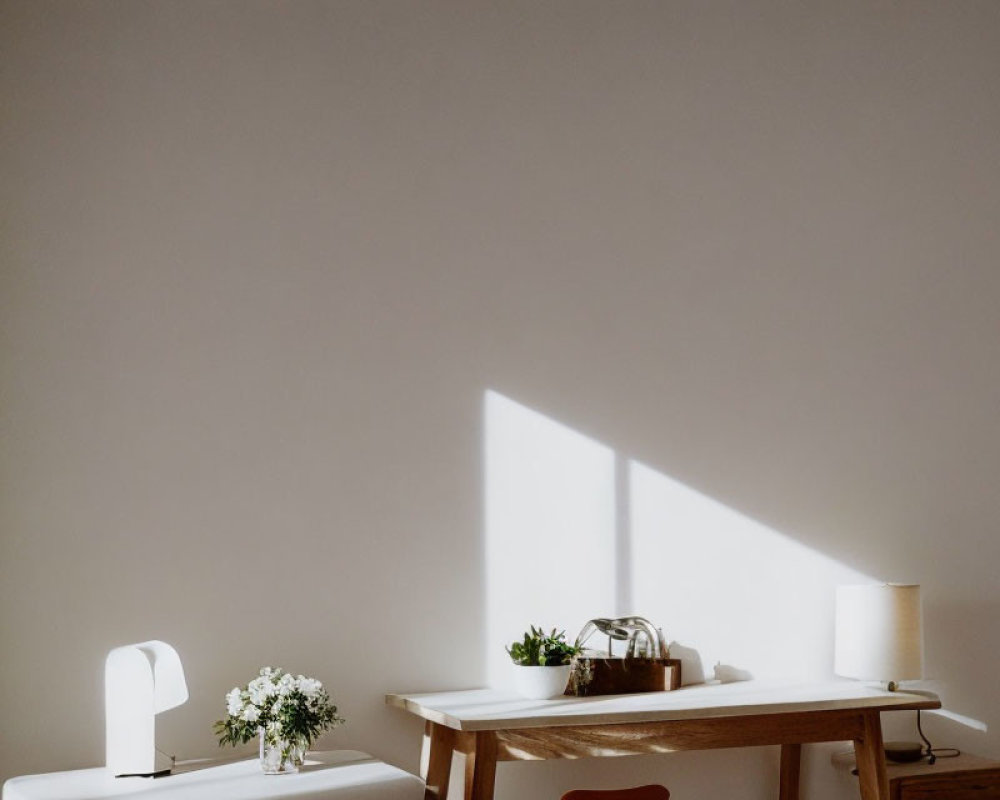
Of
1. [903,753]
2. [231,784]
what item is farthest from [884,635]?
[231,784]

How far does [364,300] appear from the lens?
370 cm

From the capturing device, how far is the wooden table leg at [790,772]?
4.00 metres

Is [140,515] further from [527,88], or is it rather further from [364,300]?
[527,88]

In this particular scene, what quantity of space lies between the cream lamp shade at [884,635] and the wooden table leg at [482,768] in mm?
1422

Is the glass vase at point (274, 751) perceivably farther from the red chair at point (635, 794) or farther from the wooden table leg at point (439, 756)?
the red chair at point (635, 794)

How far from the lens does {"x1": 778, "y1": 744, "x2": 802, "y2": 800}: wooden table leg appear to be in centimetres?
400

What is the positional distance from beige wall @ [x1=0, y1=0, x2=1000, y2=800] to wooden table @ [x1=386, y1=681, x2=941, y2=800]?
0.26 metres

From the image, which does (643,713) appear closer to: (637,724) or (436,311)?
(637,724)

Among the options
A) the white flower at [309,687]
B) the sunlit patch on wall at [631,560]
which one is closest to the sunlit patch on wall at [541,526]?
the sunlit patch on wall at [631,560]

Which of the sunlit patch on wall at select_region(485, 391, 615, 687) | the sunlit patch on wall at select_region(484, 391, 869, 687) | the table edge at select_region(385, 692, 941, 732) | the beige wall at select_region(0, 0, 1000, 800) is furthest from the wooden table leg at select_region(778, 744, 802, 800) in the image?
the sunlit patch on wall at select_region(485, 391, 615, 687)

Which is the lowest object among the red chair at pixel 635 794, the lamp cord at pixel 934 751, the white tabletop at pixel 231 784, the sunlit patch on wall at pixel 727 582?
the lamp cord at pixel 934 751

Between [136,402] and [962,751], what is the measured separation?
3.20m

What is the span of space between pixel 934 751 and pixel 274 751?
8.19ft

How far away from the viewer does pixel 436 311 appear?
12.4ft
